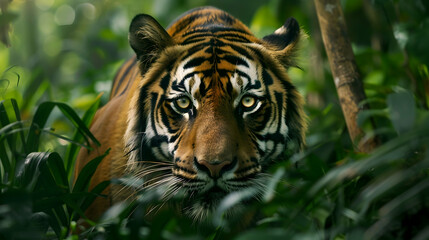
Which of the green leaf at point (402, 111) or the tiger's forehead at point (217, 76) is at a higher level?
the tiger's forehead at point (217, 76)

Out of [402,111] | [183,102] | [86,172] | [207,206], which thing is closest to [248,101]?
[183,102]

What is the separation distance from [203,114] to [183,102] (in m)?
0.18

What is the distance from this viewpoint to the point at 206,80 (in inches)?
107

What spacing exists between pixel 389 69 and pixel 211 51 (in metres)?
2.43

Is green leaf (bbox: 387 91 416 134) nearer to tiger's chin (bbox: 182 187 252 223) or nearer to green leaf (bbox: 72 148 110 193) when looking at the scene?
tiger's chin (bbox: 182 187 252 223)

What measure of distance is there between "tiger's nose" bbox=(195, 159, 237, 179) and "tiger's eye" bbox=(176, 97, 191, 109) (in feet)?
1.33

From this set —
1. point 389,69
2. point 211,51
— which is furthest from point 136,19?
point 389,69

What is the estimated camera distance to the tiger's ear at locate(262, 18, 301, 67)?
9.80 ft

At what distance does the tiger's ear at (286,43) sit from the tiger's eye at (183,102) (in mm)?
617

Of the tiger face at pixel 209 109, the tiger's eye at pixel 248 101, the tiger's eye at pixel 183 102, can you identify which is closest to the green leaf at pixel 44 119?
the tiger face at pixel 209 109

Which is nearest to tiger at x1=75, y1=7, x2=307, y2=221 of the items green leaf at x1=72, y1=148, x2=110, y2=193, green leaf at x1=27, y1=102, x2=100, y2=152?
green leaf at x1=72, y1=148, x2=110, y2=193

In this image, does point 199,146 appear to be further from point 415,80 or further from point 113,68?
point 113,68

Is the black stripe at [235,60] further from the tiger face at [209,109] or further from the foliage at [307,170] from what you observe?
the foliage at [307,170]

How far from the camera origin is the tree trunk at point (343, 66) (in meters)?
3.22
